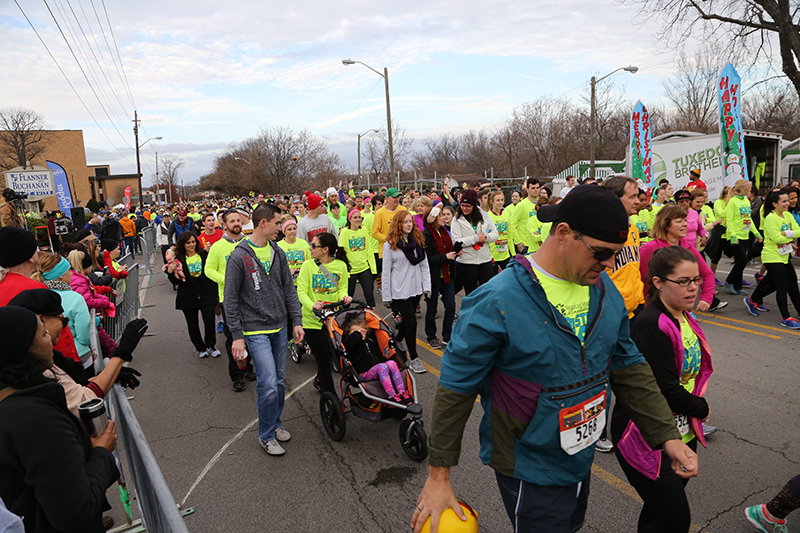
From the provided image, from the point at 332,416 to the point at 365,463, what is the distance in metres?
0.66

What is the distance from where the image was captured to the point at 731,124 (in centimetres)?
1462

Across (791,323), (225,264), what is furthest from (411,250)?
(791,323)

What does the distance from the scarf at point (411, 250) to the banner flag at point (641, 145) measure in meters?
14.5

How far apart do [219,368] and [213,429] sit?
210 centimetres

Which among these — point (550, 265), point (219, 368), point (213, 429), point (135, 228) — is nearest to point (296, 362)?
point (219, 368)

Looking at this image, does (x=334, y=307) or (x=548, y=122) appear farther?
(x=548, y=122)

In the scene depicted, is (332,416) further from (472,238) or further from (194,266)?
(194,266)

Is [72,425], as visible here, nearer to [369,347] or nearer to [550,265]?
[550,265]

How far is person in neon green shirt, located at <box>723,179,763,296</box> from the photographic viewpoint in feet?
31.0

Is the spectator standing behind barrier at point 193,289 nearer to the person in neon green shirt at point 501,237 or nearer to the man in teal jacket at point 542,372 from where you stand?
the person in neon green shirt at point 501,237

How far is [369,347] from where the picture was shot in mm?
5191

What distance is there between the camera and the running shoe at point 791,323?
24.7 ft

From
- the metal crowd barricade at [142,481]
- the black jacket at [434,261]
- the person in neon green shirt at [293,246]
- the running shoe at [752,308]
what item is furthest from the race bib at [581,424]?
the running shoe at [752,308]

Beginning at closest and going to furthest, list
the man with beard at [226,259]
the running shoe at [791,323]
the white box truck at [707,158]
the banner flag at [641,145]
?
the man with beard at [226,259]
the running shoe at [791,323]
the banner flag at [641,145]
the white box truck at [707,158]
